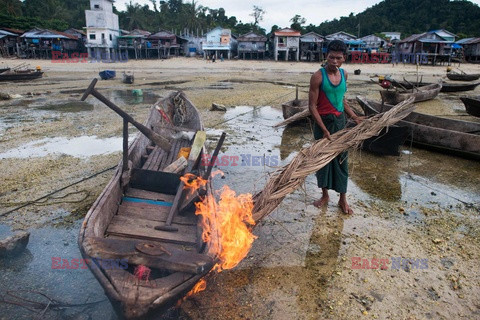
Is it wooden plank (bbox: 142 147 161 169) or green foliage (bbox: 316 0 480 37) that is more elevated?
green foliage (bbox: 316 0 480 37)

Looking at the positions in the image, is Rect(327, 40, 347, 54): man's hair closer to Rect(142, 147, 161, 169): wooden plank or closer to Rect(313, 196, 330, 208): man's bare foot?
Rect(313, 196, 330, 208): man's bare foot

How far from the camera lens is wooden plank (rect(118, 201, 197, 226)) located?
3477 millimetres

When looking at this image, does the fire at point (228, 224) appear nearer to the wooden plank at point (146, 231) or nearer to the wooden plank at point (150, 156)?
the wooden plank at point (146, 231)

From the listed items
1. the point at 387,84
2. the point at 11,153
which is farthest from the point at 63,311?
the point at 387,84

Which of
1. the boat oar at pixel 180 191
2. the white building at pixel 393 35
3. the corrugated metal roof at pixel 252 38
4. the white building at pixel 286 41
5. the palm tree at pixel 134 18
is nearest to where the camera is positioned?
the boat oar at pixel 180 191

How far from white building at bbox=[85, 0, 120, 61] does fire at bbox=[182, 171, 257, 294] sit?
48841mm

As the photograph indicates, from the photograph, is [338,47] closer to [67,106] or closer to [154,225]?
[154,225]

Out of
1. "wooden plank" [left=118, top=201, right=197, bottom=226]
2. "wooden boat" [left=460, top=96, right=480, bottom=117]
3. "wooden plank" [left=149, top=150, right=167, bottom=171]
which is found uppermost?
"wooden boat" [left=460, top=96, right=480, bottom=117]

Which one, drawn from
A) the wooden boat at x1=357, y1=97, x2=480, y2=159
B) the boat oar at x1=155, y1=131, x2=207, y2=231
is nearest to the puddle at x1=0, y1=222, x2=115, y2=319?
the boat oar at x1=155, y1=131, x2=207, y2=231

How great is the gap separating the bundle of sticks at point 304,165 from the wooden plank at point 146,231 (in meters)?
0.72

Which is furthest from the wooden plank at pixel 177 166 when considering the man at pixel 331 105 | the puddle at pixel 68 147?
the puddle at pixel 68 147

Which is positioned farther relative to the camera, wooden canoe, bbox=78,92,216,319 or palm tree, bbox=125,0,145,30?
palm tree, bbox=125,0,145,30

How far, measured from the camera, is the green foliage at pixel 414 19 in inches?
2083

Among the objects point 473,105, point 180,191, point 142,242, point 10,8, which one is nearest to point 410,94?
point 473,105
